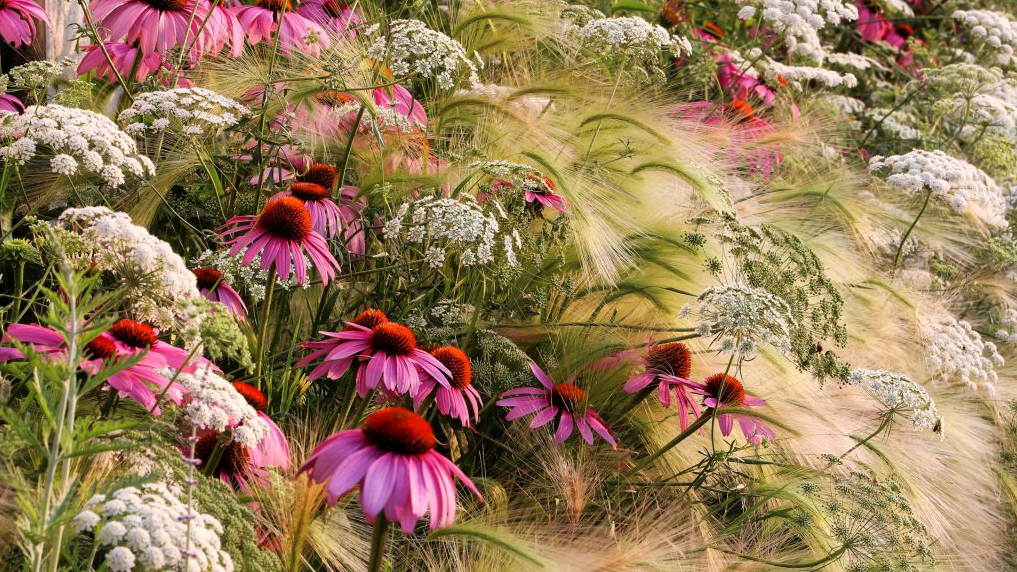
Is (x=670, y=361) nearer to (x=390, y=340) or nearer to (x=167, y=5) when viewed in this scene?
(x=390, y=340)

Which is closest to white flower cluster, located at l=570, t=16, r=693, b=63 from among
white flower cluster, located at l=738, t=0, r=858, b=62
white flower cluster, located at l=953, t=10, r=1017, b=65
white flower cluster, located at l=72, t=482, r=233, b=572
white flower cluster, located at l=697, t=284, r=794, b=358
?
white flower cluster, located at l=738, t=0, r=858, b=62

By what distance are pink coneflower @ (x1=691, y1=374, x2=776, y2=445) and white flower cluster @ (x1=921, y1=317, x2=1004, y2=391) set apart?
0.94 m

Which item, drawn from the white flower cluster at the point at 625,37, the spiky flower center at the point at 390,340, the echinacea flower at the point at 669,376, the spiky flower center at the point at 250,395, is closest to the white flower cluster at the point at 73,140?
the spiky flower center at the point at 250,395

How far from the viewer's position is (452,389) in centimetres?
208

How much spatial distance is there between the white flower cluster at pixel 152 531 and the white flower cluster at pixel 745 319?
48.0 inches

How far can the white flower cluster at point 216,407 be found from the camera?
1.48m

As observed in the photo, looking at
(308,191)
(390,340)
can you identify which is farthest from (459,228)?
(308,191)

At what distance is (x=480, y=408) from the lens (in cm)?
245

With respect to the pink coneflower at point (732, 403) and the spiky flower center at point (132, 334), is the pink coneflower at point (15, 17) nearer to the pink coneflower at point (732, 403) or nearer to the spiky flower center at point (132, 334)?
the spiky flower center at point (132, 334)

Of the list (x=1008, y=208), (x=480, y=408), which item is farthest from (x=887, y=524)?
(x=1008, y=208)

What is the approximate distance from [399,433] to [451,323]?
2.95 ft

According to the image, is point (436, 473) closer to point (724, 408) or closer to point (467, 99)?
point (724, 408)

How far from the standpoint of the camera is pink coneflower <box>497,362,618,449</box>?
89.9 inches

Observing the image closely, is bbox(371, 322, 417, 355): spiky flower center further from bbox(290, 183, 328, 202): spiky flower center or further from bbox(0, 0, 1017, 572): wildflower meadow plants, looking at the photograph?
bbox(290, 183, 328, 202): spiky flower center
